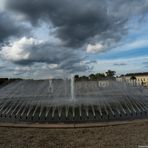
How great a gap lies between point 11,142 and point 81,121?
5.06 m

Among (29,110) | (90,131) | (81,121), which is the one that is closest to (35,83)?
(29,110)

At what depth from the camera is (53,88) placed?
143ft

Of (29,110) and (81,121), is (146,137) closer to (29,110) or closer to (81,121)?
(81,121)

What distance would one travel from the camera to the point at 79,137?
10.8 m

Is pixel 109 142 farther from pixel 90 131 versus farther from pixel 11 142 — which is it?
pixel 11 142

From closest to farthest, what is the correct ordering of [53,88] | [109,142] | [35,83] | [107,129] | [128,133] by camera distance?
[109,142] < [128,133] < [107,129] < [53,88] < [35,83]

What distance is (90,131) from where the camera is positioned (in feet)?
39.0

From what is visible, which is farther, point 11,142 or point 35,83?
point 35,83

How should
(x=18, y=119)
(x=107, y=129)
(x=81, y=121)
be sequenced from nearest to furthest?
(x=107, y=129) → (x=81, y=121) → (x=18, y=119)

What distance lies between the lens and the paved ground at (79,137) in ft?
31.8

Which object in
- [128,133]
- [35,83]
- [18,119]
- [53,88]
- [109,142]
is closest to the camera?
[109,142]

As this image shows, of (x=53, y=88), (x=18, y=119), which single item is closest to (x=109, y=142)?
(x=18, y=119)

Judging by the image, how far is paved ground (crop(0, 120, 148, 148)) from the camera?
9695 mm

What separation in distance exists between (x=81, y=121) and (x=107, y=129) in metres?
2.70
